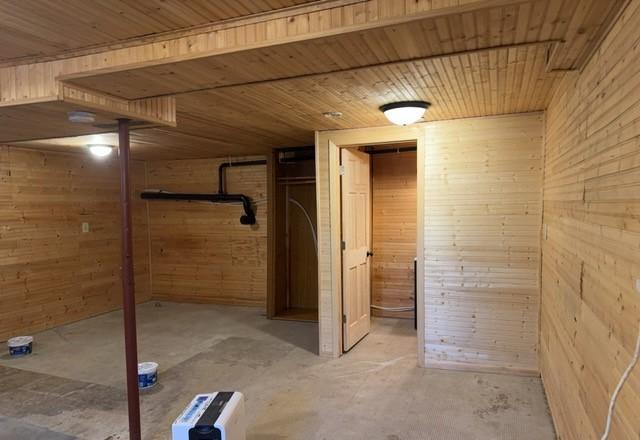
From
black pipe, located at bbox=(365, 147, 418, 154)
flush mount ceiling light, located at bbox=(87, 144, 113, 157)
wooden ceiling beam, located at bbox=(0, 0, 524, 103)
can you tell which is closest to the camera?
wooden ceiling beam, located at bbox=(0, 0, 524, 103)

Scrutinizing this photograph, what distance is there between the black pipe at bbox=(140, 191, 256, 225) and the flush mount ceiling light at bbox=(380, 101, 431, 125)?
346 centimetres

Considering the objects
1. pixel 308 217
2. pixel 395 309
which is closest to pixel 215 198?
pixel 308 217

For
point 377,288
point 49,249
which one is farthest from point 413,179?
point 49,249

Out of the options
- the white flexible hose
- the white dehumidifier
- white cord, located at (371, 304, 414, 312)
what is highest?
the white flexible hose

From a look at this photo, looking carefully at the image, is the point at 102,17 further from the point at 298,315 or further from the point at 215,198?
the point at 215,198

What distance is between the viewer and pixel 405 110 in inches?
117

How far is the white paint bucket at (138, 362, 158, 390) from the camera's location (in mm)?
3458

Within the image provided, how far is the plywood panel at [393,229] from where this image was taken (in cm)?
534

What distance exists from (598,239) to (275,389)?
2.66m

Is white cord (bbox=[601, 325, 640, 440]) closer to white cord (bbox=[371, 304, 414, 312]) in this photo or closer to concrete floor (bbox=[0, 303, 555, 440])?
concrete floor (bbox=[0, 303, 555, 440])

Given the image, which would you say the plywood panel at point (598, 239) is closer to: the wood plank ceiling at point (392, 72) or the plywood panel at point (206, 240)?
the wood plank ceiling at point (392, 72)

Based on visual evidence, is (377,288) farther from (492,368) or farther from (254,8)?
(254,8)

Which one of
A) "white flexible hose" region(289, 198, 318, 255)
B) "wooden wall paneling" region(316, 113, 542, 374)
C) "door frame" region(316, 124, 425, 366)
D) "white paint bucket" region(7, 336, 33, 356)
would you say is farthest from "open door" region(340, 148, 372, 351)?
"white paint bucket" region(7, 336, 33, 356)

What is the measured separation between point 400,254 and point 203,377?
292cm
